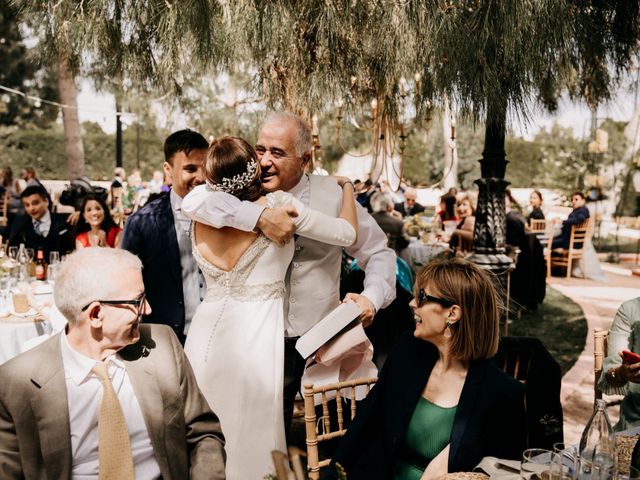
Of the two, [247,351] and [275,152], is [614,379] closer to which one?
[247,351]

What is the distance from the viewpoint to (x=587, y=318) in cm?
771

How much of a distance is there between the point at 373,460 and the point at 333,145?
21.0 meters

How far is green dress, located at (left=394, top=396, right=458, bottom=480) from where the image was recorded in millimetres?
2189

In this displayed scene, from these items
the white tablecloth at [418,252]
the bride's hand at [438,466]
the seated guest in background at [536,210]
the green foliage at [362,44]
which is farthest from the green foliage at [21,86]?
the bride's hand at [438,466]

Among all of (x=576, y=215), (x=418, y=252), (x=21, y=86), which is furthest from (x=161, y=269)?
(x=21, y=86)

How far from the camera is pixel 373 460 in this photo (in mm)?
2244

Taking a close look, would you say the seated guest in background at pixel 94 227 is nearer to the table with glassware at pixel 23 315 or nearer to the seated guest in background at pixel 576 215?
the table with glassware at pixel 23 315

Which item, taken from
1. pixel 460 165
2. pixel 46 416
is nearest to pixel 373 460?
pixel 46 416

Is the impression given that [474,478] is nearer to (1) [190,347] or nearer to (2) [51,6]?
(1) [190,347]

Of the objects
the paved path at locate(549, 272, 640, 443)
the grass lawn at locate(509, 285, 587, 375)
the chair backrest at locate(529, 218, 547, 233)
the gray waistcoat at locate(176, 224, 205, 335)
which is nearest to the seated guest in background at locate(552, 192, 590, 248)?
the chair backrest at locate(529, 218, 547, 233)

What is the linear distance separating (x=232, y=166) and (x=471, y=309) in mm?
922

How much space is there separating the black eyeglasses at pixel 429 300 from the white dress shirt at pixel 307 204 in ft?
1.38

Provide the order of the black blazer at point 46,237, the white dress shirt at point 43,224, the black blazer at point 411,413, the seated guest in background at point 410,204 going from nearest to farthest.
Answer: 1. the black blazer at point 411,413
2. the black blazer at point 46,237
3. the white dress shirt at point 43,224
4. the seated guest in background at point 410,204

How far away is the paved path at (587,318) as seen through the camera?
4605 millimetres
